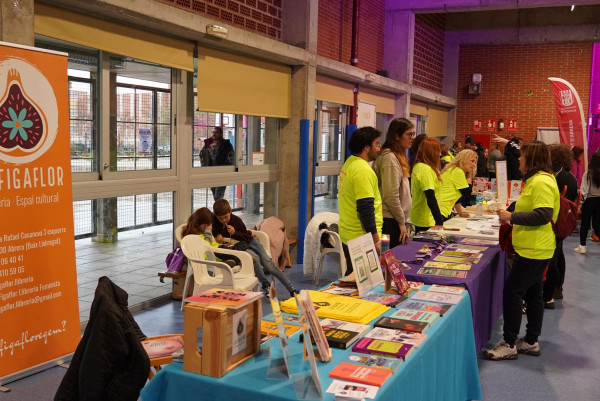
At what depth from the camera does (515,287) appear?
13.0 feet

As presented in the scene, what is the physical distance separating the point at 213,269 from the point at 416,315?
2.76 m

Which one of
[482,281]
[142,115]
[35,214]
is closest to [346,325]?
[482,281]

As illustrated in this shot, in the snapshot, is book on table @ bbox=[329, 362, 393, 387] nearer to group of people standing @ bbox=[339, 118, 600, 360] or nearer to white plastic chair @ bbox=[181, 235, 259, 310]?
group of people standing @ bbox=[339, 118, 600, 360]

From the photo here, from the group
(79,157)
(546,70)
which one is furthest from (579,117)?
(79,157)

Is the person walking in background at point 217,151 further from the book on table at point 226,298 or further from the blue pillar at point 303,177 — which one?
the book on table at point 226,298

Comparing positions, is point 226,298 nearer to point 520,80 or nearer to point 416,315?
point 416,315

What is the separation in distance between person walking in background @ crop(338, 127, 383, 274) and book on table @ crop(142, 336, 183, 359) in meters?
1.34

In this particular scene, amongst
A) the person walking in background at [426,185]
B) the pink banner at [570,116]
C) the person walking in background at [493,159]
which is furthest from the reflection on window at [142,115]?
the pink banner at [570,116]

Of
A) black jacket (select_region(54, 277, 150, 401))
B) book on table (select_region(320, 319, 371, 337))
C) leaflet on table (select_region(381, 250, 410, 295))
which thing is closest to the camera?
black jacket (select_region(54, 277, 150, 401))

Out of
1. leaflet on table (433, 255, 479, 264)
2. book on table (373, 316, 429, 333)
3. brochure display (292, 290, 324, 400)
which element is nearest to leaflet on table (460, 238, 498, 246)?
leaflet on table (433, 255, 479, 264)

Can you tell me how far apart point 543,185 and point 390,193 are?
42.6 inches

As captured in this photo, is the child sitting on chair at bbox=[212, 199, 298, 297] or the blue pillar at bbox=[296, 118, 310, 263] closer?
the child sitting on chair at bbox=[212, 199, 298, 297]

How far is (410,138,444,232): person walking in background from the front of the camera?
4781mm

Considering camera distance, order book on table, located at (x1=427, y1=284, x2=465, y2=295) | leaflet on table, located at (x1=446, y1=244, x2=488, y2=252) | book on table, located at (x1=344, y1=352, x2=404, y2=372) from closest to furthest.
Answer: book on table, located at (x1=344, y1=352, x2=404, y2=372)
book on table, located at (x1=427, y1=284, x2=465, y2=295)
leaflet on table, located at (x1=446, y1=244, x2=488, y2=252)
